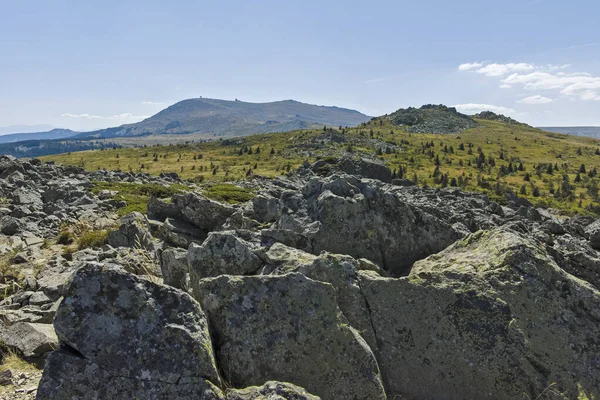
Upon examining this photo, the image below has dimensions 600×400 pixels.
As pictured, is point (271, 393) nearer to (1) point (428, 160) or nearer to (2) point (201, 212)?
(2) point (201, 212)

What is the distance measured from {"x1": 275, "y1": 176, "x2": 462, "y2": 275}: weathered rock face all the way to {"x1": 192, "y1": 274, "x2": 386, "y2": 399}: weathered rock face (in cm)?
328

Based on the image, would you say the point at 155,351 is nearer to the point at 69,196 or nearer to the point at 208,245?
the point at 208,245

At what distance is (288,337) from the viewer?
6.21 meters

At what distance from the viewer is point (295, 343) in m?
6.20

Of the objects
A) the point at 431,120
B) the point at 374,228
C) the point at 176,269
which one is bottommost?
the point at 176,269

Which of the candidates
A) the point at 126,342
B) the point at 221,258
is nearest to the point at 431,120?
the point at 221,258

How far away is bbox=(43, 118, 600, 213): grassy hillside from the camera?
6294 cm

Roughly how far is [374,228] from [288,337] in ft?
14.9

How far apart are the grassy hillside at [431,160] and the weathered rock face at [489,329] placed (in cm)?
4384

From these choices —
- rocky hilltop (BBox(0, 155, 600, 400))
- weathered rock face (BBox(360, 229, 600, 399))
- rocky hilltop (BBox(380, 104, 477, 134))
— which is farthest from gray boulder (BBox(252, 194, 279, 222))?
rocky hilltop (BBox(380, 104, 477, 134))

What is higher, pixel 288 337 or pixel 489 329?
pixel 288 337

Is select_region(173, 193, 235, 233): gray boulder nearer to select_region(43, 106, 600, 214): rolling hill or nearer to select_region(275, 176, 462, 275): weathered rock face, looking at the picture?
select_region(275, 176, 462, 275): weathered rock face

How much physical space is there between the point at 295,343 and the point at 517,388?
3.57 m

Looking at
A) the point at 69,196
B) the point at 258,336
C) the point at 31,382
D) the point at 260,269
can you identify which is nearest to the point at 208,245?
the point at 260,269
